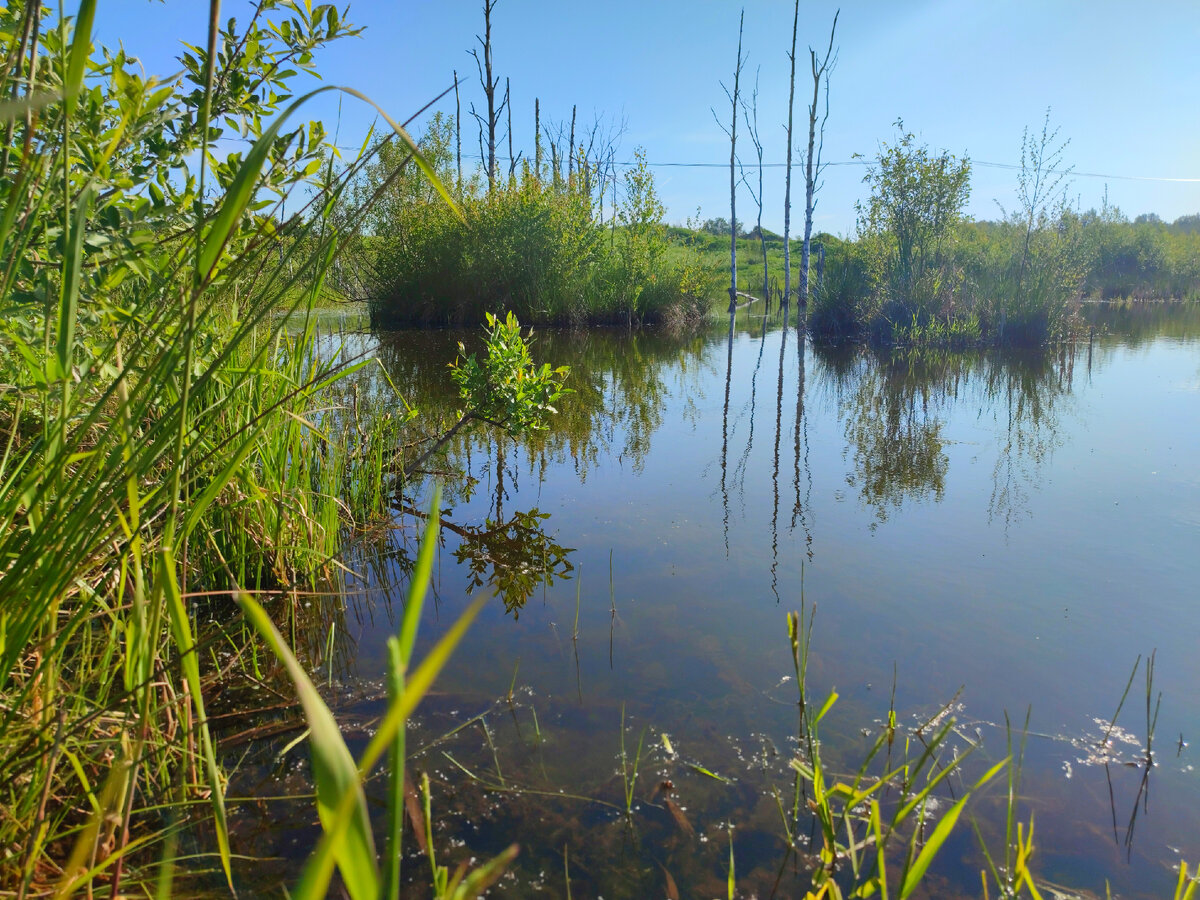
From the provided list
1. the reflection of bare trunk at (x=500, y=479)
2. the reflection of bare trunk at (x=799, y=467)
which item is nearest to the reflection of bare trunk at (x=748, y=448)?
the reflection of bare trunk at (x=799, y=467)

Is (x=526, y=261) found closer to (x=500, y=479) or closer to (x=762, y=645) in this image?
(x=500, y=479)

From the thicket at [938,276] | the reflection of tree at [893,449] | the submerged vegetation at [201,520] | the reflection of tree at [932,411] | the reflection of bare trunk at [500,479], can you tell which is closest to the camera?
the submerged vegetation at [201,520]

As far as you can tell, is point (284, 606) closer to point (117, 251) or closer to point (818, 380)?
point (117, 251)

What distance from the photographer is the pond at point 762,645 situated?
1649 millimetres

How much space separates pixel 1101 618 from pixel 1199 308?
26250 mm

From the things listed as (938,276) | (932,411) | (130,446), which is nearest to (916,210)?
(938,276)

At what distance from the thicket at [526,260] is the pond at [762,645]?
1022 centimetres

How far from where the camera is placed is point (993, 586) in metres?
2.93

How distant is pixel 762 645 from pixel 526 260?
44.4 feet

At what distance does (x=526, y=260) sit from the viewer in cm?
1507

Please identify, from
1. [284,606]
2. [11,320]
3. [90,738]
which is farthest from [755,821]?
[11,320]

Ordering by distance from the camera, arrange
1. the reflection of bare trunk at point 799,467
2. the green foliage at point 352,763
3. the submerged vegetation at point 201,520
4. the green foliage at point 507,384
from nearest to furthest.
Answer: the green foliage at point 352,763 → the submerged vegetation at point 201,520 → the reflection of bare trunk at point 799,467 → the green foliage at point 507,384

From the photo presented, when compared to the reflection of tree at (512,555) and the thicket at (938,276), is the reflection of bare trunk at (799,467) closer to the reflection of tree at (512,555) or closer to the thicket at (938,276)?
the reflection of tree at (512,555)

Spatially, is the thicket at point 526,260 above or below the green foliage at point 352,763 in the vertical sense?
above
